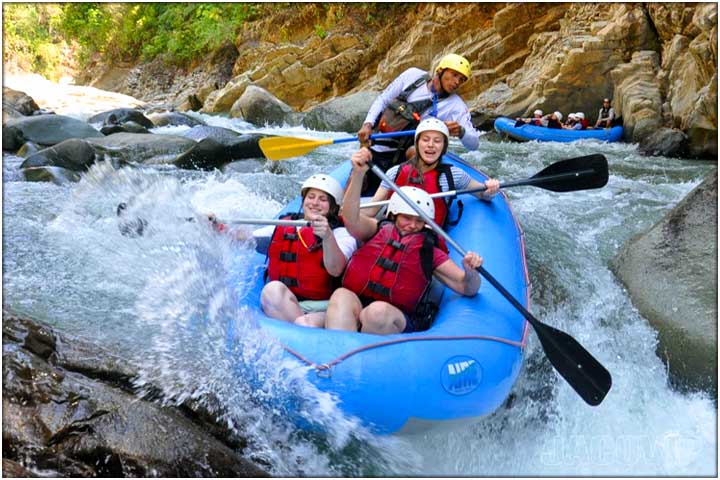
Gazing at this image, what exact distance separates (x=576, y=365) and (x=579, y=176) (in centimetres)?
134

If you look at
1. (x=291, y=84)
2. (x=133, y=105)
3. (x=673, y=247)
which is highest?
(x=673, y=247)

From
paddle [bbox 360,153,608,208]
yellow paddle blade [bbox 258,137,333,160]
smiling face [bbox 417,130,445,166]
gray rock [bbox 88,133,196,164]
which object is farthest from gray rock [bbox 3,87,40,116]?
paddle [bbox 360,153,608,208]

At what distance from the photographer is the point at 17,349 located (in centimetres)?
218

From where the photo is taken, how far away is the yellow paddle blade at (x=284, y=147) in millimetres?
3912

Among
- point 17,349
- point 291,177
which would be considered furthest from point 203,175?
point 17,349

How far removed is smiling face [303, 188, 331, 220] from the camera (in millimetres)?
2713

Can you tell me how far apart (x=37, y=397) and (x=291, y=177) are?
4.62m

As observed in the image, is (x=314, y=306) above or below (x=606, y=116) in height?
below

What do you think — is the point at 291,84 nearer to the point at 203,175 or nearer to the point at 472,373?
the point at 203,175

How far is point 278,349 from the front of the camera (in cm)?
231

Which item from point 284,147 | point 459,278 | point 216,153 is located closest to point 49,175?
point 216,153

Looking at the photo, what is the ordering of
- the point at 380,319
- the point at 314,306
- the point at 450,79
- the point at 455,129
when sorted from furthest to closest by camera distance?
the point at 450,79 → the point at 455,129 → the point at 314,306 → the point at 380,319

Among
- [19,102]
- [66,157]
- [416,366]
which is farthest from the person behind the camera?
[19,102]

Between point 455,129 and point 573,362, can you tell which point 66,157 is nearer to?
point 455,129
